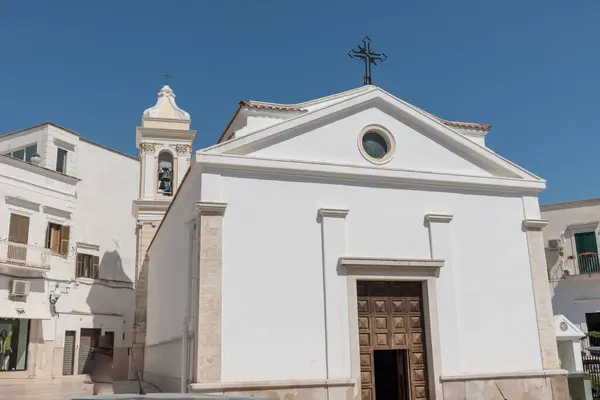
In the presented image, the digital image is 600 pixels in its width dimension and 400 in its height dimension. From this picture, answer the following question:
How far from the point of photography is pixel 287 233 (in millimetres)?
11633

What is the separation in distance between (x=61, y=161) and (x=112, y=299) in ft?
21.8

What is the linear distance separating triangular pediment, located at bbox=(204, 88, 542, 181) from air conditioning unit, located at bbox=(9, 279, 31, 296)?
44.2ft

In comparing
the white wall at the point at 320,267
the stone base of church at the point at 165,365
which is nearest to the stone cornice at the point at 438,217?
the white wall at the point at 320,267

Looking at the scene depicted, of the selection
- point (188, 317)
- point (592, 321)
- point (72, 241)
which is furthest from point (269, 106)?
point (592, 321)

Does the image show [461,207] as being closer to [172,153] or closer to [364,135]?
[364,135]

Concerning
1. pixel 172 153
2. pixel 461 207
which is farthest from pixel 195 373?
pixel 172 153

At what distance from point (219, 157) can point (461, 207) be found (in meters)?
5.50

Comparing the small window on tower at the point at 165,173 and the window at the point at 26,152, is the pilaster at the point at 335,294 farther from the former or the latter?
the window at the point at 26,152

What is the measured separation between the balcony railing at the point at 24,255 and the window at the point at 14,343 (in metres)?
2.15

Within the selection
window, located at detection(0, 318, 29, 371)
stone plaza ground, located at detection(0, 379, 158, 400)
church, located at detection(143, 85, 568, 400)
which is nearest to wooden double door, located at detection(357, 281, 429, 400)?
church, located at detection(143, 85, 568, 400)

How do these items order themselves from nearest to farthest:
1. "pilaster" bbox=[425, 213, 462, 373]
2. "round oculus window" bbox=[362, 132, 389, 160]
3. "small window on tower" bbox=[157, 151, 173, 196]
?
"pilaster" bbox=[425, 213, 462, 373] → "round oculus window" bbox=[362, 132, 389, 160] → "small window on tower" bbox=[157, 151, 173, 196]

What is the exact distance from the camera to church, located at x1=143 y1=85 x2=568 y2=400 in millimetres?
10977

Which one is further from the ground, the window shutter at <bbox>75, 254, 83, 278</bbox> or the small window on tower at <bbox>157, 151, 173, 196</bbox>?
the small window on tower at <bbox>157, 151, 173, 196</bbox>

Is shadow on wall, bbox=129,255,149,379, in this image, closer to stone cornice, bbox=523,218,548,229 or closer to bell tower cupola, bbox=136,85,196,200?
bell tower cupola, bbox=136,85,196,200
